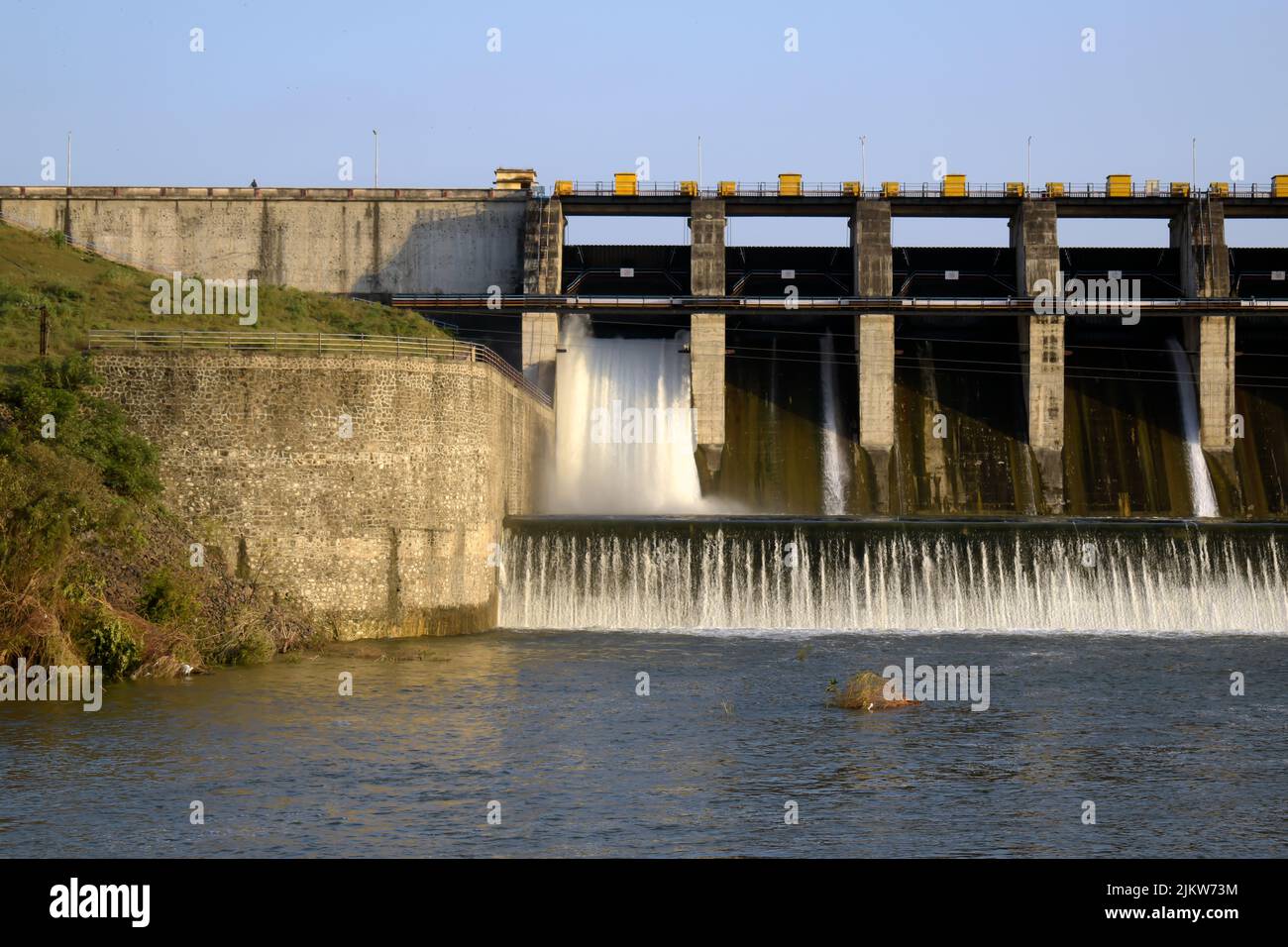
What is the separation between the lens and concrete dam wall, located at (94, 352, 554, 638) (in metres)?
34.8

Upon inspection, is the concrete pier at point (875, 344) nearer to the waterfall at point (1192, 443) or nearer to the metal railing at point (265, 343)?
the waterfall at point (1192, 443)

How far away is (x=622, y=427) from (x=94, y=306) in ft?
65.9

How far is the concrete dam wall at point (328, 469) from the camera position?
34.8 meters

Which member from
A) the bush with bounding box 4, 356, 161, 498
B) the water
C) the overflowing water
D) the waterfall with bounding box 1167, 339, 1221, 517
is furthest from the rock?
the waterfall with bounding box 1167, 339, 1221, 517

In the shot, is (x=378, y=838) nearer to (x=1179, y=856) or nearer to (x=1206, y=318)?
(x=1179, y=856)

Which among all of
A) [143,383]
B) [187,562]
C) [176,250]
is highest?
[176,250]

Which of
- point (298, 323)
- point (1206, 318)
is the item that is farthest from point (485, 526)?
point (1206, 318)


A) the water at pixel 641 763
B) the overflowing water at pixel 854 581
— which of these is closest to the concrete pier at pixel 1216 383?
the overflowing water at pixel 854 581

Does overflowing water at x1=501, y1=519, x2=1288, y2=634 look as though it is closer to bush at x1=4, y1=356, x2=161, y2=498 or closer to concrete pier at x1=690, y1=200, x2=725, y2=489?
bush at x1=4, y1=356, x2=161, y2=498

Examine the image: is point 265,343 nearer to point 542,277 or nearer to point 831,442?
point 542,277

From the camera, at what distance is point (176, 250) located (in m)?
59.4

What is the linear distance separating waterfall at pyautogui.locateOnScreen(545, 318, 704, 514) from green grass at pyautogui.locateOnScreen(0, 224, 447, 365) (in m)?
A: 5.73

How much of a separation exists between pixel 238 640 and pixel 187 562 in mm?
2487

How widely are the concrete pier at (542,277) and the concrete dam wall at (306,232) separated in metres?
2.09
